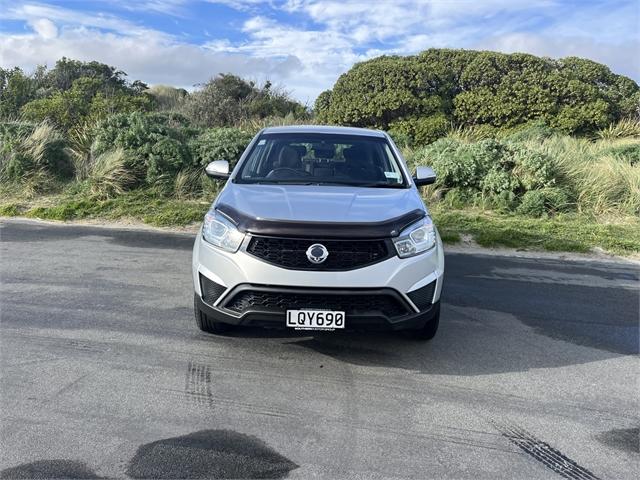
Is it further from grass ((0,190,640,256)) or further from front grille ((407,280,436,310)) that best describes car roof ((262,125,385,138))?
grass ((0,190,640,256))

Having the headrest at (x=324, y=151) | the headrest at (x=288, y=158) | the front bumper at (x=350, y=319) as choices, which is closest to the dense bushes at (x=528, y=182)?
the headrest at (x=324, y=151)

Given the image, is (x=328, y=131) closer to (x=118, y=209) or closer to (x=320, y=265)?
(x=320, y=265)

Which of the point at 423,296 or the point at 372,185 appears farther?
the point at 372,185

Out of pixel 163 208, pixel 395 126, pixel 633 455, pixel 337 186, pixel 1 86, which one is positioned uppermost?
pixel 1 86

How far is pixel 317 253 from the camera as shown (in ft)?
12.1

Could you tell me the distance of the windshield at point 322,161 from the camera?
500 cm

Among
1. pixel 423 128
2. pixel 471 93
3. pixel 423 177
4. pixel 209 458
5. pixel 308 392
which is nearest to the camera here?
pixel 209 458

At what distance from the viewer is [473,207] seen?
10.5m

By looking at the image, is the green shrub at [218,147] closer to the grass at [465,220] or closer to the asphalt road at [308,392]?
the grass at [465,220]

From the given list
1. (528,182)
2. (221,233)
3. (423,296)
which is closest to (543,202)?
(528,182)

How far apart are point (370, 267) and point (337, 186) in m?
1.26

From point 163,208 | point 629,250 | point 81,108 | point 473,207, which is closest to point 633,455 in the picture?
point 629,250

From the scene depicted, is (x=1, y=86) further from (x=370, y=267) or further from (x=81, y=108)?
(x=370, y=267)

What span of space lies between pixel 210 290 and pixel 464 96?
1457 centimetres
